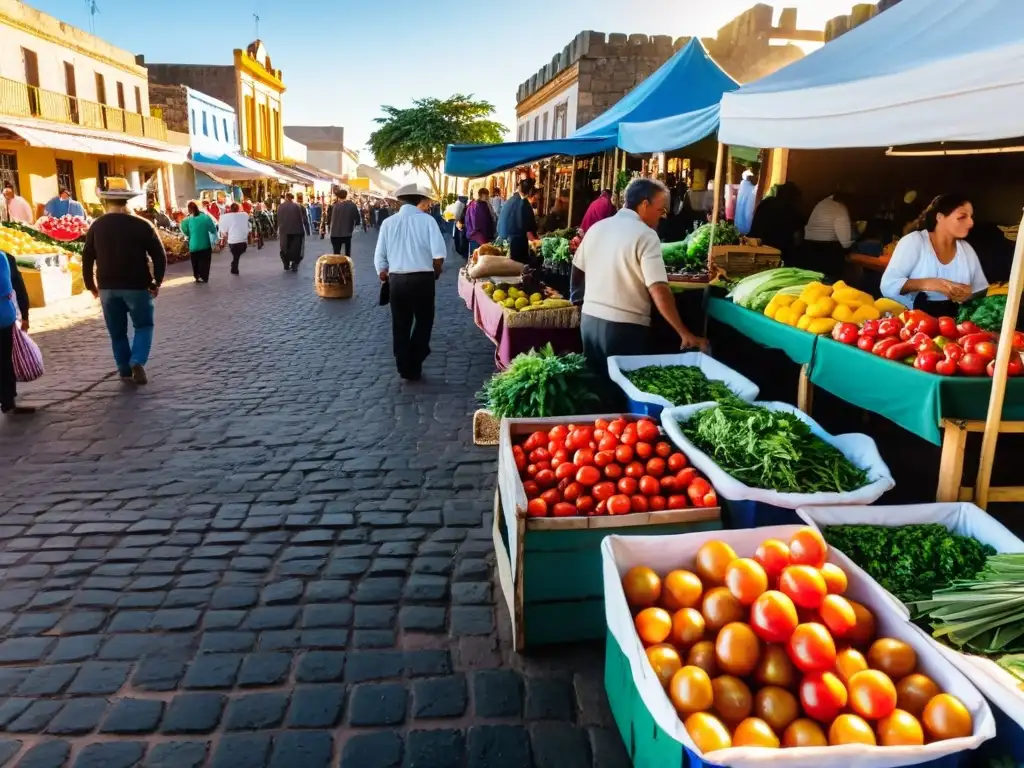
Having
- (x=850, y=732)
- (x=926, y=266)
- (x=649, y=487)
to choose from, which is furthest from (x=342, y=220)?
(x=850, y=732)

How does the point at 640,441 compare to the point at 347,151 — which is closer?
the point at 640,441

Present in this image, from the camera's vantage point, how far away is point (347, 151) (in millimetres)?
92438

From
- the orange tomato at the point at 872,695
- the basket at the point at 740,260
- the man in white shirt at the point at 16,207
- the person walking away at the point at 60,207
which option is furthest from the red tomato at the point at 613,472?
the person walking away at the point at 60,207

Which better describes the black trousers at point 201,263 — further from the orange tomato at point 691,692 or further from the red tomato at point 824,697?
the red tomato at point 824,697

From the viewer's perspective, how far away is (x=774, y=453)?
335cm

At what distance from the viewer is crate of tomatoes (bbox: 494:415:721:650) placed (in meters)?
3.10

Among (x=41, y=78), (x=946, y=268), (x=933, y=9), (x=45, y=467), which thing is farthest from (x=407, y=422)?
(x=41, y=78)

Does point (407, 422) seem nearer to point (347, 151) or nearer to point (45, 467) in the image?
point (45, 467)

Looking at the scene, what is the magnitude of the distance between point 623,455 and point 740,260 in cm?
400

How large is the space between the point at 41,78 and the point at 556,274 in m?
21.6

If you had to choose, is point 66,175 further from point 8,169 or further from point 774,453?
point 774,453

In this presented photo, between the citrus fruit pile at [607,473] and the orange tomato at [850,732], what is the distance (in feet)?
4.27

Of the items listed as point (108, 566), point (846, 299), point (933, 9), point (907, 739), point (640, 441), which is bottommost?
point (108, 566)

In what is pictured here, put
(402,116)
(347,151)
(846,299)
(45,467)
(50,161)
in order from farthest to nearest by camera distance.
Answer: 1. (347,151)
2. (402,116)
3. (50,161)
4. (45,467)
5. (846,299)
